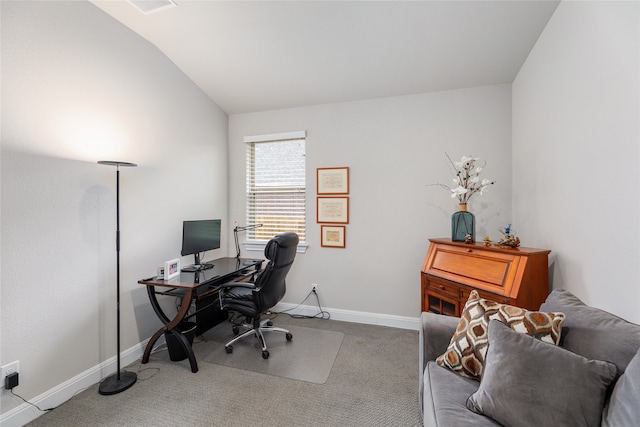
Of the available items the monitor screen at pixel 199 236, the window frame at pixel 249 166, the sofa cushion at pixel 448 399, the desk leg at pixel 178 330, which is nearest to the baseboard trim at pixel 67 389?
the desk leg at pixel 178 330

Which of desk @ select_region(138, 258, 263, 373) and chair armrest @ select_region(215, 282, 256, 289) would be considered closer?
desk @ select_region(138, 258, 263, 373)

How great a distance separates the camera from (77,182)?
2.04m

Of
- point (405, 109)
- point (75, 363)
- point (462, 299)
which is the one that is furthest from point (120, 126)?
point (462, 299)

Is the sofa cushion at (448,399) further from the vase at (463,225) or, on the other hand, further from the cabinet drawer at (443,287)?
the vase at (463,225)

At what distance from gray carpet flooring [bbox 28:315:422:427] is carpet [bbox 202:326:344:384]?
0.06 metres

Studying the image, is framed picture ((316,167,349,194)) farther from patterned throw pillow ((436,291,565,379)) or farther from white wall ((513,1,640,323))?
patterned throw pillow ((436,291,565,379))

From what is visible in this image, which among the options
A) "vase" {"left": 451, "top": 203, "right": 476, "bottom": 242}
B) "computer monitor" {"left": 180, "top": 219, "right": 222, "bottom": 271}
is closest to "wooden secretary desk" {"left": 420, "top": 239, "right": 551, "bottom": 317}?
"vase" {"left": 451, "top": 203, "right": 476, "bottom": 242}

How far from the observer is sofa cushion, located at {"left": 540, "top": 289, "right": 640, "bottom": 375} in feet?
3.29

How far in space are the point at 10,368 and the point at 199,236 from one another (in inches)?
61.0

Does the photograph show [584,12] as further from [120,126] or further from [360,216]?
[120,126]

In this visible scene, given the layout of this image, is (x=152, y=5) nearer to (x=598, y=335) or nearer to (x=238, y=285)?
(x=238, y=285)

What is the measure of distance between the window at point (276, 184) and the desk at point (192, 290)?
655 mm

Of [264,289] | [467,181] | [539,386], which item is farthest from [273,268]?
[467,181]

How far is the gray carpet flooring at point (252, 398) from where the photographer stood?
173 cm
